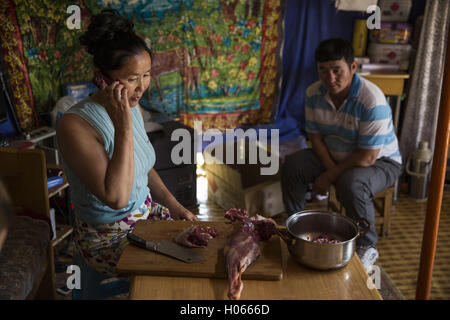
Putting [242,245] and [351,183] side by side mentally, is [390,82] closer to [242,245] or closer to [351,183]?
[351,183]

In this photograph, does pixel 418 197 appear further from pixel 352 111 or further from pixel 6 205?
pixel 6 205

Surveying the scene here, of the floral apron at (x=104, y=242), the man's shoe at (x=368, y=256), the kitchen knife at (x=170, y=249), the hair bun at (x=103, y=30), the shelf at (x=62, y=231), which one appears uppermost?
the hair bun at (x=103, y=30)

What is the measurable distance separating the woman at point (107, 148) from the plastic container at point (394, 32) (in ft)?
9.61

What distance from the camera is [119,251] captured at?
1.69m

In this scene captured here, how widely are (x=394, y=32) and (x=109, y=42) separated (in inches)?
121

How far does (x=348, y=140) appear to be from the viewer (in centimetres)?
299

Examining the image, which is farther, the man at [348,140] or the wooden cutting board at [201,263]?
the man at [348,140]

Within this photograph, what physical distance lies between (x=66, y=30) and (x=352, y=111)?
2215 mm

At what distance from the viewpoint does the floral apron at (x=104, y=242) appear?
170cm

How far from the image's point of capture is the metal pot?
128cm

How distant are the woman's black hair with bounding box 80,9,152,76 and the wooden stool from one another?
1926 millimetres

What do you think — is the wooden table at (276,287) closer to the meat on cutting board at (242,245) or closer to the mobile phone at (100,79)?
the meat on cutting board at (242,245)

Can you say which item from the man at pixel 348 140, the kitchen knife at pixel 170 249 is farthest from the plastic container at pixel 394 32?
the kitchen knife at pixel 170 249
